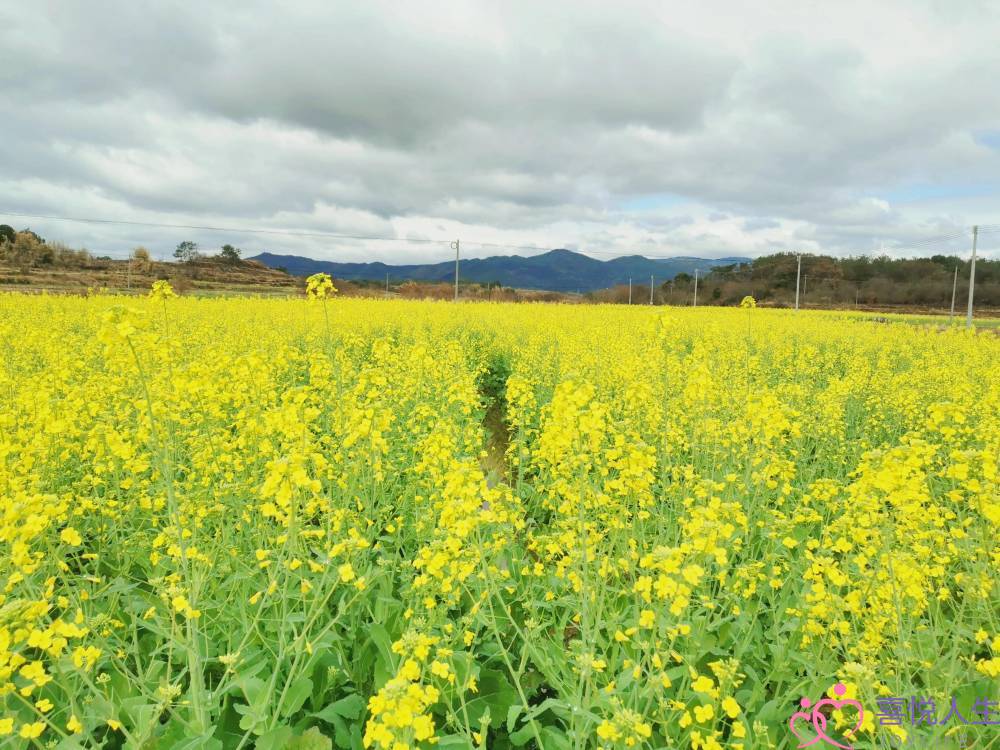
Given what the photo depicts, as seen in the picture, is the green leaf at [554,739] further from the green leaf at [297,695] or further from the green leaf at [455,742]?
the green leaf at [297,695]

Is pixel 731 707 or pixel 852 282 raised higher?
pixel 852 282

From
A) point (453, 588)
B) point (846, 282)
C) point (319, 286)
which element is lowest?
point (453, 588)

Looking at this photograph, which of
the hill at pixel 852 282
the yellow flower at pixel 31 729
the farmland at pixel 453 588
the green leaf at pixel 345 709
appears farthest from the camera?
the hill at pixel 852 282

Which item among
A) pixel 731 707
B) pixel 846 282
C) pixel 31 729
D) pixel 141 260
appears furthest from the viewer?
pixel 846 282

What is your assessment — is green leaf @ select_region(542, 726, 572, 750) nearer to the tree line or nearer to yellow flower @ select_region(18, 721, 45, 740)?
yellow flower @ select_region(18, 721, 45, 740)

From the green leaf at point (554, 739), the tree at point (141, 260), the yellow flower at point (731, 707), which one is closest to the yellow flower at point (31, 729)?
the green leaf at point (554, 739)

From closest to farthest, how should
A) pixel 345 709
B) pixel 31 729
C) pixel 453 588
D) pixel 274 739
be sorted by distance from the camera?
pixel 31 729
pixel 274 739
pixel 345 709
pixel 453 588

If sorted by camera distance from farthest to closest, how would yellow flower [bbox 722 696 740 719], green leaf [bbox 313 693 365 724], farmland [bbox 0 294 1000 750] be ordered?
green leaf [bbox 313 693 365 724] < farmland [bbox 0 294 1000 750] < yellow flower [bbox 722 696 740 719]

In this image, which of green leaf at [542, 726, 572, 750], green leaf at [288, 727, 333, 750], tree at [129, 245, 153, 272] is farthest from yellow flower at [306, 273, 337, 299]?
tree at [129, 245, 153, 272]

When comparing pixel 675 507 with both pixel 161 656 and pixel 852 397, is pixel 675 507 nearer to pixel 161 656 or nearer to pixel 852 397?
pixel 161 656

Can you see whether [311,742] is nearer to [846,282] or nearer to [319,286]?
[319,286]

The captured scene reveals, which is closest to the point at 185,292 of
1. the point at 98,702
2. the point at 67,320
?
the point at 67,320

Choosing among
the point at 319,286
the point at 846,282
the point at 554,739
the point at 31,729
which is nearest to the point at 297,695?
the point at 31,729

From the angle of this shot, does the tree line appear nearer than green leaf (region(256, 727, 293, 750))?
No
